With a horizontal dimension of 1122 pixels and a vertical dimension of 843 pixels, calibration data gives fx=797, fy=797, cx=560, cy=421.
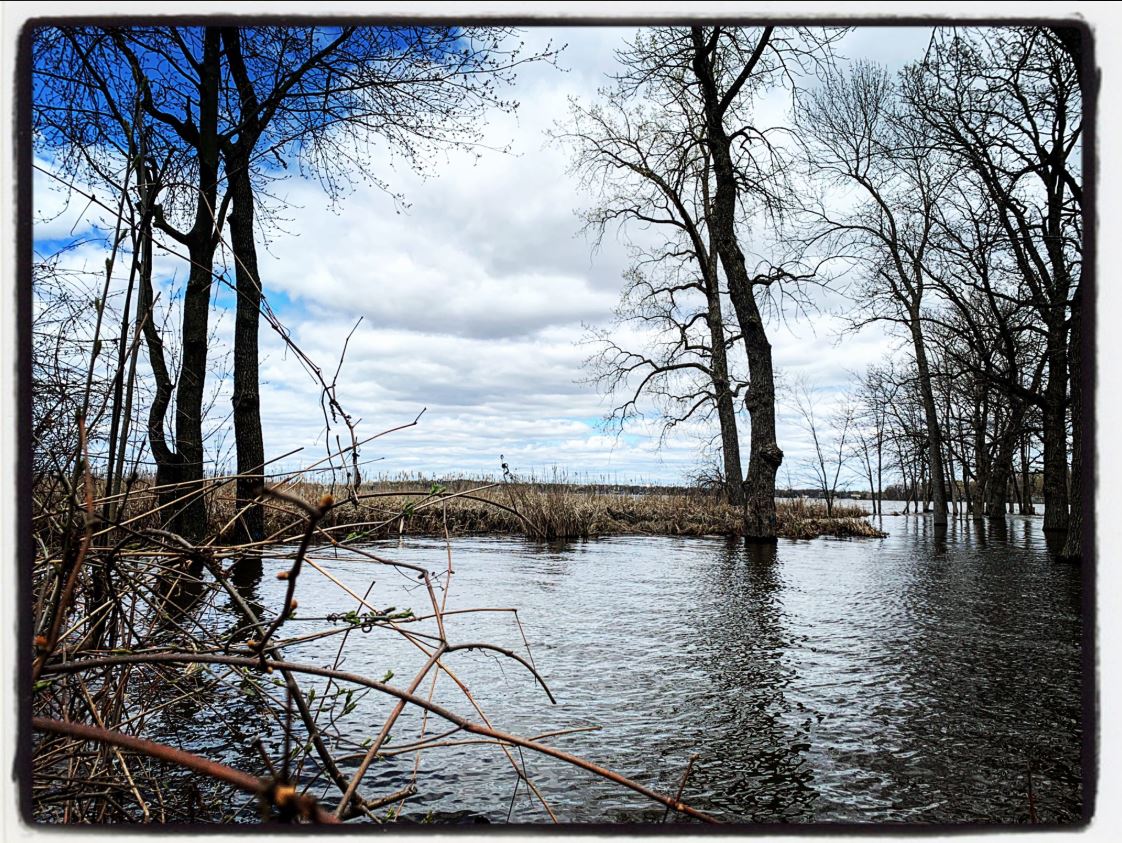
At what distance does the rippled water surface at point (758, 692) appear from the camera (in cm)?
241

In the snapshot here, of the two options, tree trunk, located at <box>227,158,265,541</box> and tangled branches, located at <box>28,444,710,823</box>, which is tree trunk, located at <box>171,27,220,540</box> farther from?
tangled branches, located at <box>28,444,710,823</box>

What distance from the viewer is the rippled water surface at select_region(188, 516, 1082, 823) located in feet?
7.91

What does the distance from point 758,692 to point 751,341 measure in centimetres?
899

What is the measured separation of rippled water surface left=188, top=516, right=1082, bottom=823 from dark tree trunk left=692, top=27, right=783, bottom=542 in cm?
453

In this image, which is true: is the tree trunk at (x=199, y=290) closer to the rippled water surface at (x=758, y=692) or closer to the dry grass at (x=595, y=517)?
the rippled water surface at (x=758, y=692)

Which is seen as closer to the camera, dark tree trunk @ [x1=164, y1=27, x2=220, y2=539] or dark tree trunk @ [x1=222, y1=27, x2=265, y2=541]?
dark tree trunk @ [x1=164, y1=27, x2=220, y2=539]

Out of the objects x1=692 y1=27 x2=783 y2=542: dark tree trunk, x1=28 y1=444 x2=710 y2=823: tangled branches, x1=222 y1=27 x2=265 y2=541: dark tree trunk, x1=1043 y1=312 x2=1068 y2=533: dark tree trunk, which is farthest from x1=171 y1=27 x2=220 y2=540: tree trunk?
x1=1043 y1=312 x2=1068 y2=533: dark tree trunk

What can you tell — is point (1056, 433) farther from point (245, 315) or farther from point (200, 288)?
point (200, 288)

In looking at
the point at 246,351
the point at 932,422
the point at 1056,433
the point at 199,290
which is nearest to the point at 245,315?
the point at 246,351

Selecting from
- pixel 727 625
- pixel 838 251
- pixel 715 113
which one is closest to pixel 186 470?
pixel 727 625

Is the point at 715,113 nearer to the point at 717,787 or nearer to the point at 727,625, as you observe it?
the point at 727,625

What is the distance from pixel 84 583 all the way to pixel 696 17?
75.0 inches

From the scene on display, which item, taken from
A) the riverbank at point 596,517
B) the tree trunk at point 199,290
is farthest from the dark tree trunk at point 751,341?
the tree trunk at point 199,290

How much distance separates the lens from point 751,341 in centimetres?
1202
